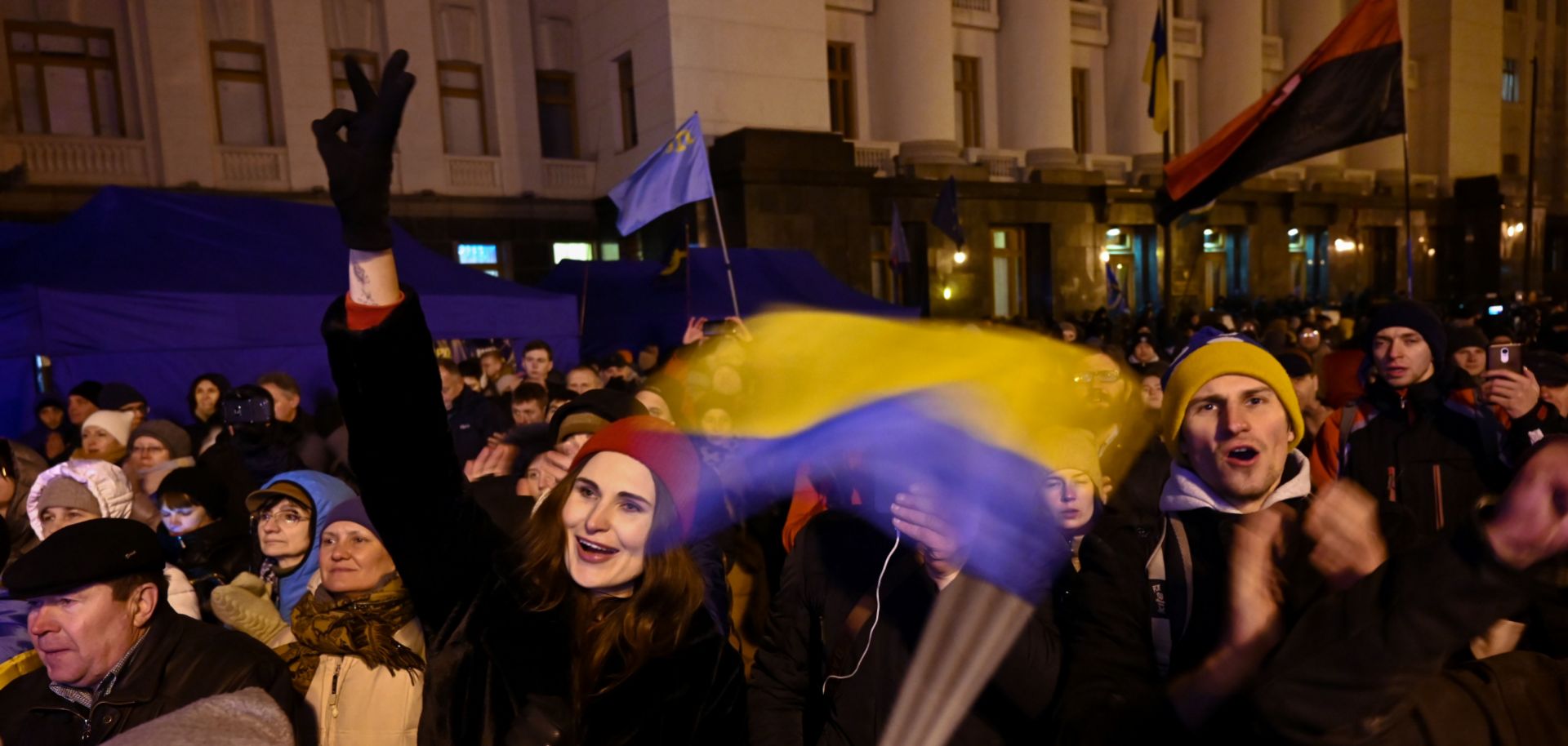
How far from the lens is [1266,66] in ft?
90.0

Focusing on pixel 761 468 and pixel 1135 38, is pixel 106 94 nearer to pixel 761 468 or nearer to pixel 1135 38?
pixel 761 468

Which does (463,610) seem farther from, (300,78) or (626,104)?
(626,104)

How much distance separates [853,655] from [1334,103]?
607cm

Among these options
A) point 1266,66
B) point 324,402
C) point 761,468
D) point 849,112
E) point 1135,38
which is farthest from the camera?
point 1266,66

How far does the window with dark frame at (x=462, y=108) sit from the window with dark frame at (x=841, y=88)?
843cm

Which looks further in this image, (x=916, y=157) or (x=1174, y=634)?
(x=916, y=157)

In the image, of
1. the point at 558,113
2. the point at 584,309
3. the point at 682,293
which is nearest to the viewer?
the point at 682,293

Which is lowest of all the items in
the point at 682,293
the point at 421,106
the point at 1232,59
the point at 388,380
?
the point at 388,380

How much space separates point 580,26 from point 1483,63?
1308 inches

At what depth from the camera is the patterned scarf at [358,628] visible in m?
2.28

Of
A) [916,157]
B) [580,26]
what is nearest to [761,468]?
[916,157]

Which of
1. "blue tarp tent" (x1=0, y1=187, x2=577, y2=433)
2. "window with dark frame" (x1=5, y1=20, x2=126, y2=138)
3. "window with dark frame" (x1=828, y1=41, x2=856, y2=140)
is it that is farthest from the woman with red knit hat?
"window with dark frame" (x1=828, y1=41, x2=856, y2=140)

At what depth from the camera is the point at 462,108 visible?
61.9 feet

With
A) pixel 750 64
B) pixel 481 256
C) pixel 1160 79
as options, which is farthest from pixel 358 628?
pixel 481 256
